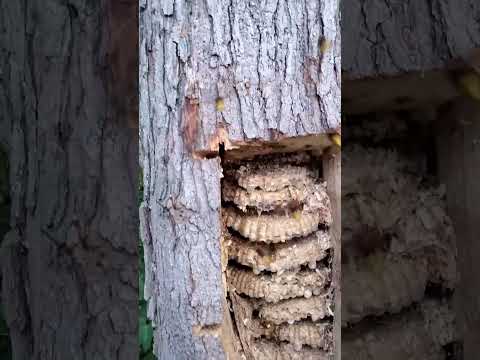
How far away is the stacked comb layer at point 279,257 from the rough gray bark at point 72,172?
1.64 ft

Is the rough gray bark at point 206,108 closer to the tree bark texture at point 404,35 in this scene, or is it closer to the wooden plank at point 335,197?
the wooden plank at point 335,197

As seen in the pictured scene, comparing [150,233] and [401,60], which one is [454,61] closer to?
[401,60]

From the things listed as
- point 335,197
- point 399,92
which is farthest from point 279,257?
point 399,92

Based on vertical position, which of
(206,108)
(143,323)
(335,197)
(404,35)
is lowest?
(143,323)

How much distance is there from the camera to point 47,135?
131 cm

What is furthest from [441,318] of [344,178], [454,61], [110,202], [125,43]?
[125,43]

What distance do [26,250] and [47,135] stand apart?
0.28m

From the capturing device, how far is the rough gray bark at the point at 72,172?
126 centimetres

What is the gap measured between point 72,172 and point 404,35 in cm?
74

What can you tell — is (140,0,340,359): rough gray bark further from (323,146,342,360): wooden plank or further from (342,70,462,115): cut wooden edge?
(342,70,462,115): cut wooden edge

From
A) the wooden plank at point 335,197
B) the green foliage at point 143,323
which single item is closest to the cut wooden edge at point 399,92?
the wooden plank at point 335,197

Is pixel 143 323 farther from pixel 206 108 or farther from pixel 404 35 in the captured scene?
pixel 404 35

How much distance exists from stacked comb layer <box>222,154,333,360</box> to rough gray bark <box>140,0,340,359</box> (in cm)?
5

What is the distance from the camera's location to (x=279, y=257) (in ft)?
2.77
